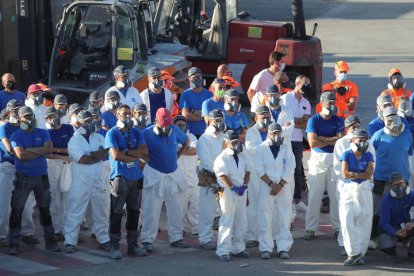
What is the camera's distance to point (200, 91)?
17.3 m

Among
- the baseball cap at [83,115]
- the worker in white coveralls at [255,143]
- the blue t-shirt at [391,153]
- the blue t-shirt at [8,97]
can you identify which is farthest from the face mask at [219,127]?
the blue t-shirt at [8,97]

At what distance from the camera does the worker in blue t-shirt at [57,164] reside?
15570 millimetres

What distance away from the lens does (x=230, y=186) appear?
590 inches

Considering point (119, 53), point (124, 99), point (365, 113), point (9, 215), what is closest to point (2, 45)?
point (119, 53)

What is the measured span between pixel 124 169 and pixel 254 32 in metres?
9.23

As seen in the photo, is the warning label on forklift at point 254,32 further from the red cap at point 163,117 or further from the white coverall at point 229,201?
the white coverall at point 229,201

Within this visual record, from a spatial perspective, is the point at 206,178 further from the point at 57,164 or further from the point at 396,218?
the point at 396,218

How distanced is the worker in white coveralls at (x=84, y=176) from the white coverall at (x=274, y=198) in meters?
2.02

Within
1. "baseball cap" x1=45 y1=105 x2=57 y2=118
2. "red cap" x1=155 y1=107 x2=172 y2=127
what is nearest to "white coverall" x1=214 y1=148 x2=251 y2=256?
"red cap" x1=155 y1=107 x2=172 y2=127

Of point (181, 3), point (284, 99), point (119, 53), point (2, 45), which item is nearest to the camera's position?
point (284, 99)

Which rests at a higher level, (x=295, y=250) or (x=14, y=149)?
(x=14, y=149)

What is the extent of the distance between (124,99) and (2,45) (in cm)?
451

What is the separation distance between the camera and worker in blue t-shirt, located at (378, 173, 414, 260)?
15.0 m

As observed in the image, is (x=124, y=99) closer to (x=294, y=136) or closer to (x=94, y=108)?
(x=94, y=108)
